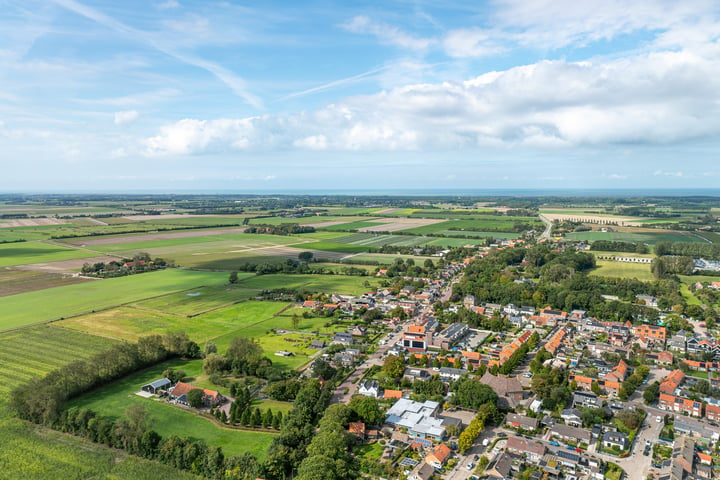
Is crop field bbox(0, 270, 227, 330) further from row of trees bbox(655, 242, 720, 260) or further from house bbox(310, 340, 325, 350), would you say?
row of trees bbox(655, 242, 720, 260)

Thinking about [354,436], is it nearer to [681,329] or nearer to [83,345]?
[83,345]

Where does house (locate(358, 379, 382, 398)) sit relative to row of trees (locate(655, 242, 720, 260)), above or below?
below

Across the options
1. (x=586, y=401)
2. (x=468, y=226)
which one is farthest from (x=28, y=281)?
(x=468, y=226)

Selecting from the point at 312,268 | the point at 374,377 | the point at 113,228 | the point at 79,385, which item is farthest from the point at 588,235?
the point at 113,228

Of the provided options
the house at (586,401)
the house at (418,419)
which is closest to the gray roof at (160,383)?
the house at (418,419)

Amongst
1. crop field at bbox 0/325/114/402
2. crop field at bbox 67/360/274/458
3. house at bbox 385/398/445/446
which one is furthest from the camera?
crop field at bbox 0/325/114/402

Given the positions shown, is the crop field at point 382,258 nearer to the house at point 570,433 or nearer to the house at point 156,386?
the house at point 156,386

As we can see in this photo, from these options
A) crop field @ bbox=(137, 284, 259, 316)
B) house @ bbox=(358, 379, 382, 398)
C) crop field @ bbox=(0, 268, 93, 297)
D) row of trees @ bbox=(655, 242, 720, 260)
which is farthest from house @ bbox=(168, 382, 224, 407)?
row of trees @ bbox=(655, 242, 720, 260)

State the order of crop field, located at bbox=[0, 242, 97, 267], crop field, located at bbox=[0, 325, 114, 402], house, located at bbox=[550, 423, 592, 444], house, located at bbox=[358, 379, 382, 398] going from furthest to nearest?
crop field, located at bbox=[0, 242, 97, 267], crop field, located at bbox=[0, 325, 114, 402], house, located at bbox=[358, 379, 382, 398], house, located at bbox=[550, 423, 592, 444]
